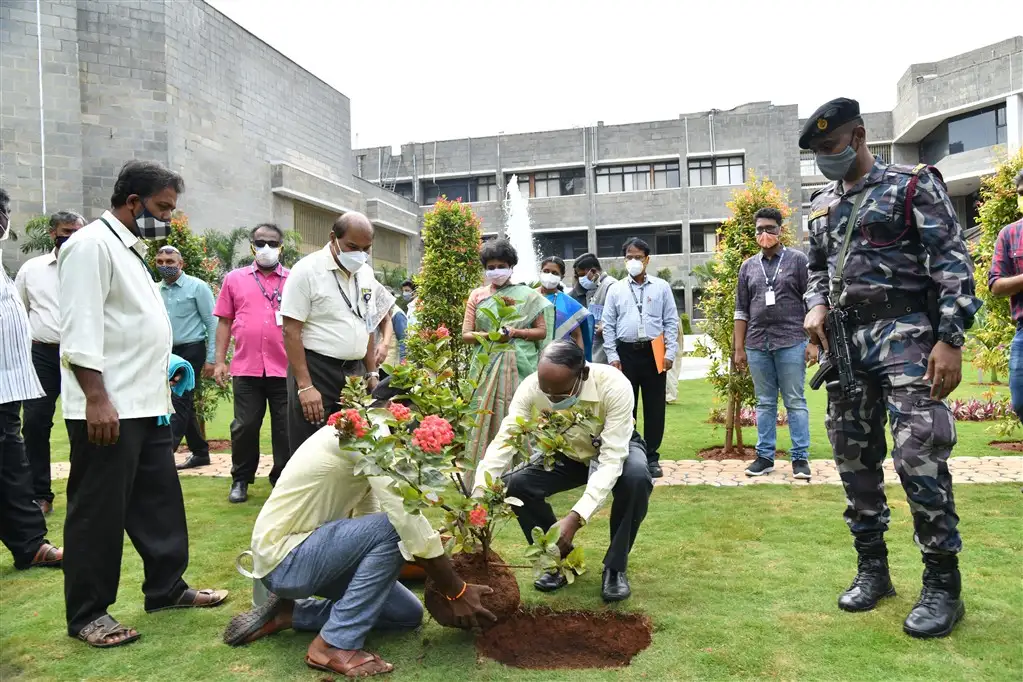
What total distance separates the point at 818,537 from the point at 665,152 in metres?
37.0

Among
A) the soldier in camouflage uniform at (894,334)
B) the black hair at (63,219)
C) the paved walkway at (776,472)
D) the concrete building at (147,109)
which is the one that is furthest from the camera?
the concrete building at (147,109)

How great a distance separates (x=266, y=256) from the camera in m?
6.09

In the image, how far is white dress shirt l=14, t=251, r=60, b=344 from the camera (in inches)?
215

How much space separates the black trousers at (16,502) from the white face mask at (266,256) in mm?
2136

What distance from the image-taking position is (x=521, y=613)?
11.3 feet

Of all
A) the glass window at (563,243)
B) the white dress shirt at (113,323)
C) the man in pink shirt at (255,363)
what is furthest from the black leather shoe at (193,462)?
the glass window at (563,243)

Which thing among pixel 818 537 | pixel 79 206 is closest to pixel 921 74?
pixel 79 206

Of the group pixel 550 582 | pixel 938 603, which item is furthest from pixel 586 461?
pixel 938 603

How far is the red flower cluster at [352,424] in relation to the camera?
2.78m

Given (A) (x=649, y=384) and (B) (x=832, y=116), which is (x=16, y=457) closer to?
(A) (x=649, y=384)

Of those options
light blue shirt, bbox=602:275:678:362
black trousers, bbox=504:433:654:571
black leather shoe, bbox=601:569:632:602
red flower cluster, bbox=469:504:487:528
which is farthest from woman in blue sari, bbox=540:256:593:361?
red flower cluster, bbox=469:504:487:528

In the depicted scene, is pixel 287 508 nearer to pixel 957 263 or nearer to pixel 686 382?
pixel 957 263

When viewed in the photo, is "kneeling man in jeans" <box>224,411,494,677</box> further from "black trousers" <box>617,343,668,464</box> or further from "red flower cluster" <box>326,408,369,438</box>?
"black trousers" <box>617,343,668,464</box>

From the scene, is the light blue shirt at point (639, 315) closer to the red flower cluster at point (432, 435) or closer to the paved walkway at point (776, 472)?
the paved walkway at point (776, 472)
